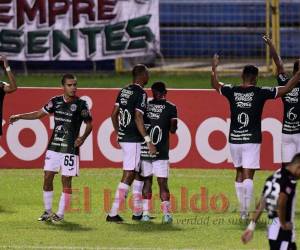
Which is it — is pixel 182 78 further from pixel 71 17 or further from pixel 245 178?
pixel 245 178

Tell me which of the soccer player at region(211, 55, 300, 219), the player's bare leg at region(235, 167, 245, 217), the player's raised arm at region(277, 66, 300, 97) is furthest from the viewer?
the player's bare leg at region(235, 167, 245, 217)

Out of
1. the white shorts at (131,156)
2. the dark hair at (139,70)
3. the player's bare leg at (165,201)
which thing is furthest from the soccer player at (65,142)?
the player's bare leg at (165,201)

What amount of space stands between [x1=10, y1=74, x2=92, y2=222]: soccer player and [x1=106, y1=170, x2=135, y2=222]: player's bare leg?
0.64 meters

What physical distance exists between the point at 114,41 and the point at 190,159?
8.70 metres

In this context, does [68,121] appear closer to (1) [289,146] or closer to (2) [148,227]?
(2) [148,227]

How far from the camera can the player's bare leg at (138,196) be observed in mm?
18078

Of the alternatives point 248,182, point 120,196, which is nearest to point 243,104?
point 248,182

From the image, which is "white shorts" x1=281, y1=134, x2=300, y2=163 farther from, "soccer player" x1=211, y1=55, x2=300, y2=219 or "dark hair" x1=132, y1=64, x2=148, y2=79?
"dark hair" x1=132, y1=64, x2=148, y2=79

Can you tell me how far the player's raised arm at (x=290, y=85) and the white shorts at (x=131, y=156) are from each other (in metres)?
2.13

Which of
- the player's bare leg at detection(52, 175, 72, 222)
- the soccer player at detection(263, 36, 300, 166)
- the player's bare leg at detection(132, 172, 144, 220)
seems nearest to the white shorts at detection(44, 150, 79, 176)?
the player's bare leg at detection(52, 175, 72, 222)

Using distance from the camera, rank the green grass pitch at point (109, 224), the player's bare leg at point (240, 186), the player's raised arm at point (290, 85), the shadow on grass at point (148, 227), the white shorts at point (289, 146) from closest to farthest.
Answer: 1. the green grass pitch at point (109, 224)
2. the shadow on grass at point (148, 227)
3. the player's raised arm at point (290, 85)
4. the player's bare leg at point (240, 186)
5. the white shorts at point (289, 146)

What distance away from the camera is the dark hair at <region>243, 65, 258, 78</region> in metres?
17.7

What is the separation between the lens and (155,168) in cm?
1808

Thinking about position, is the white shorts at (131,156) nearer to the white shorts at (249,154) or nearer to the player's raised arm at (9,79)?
the white shorts at (249,154)
